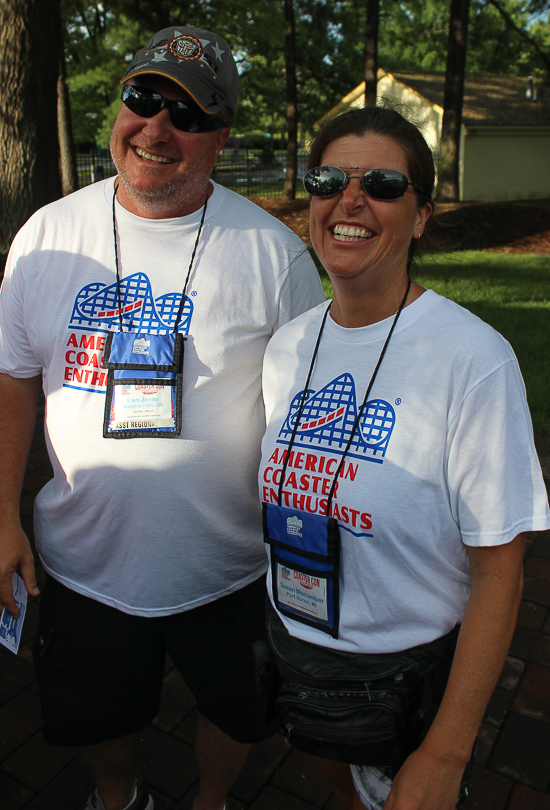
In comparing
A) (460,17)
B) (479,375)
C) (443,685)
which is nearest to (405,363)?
(479,375)

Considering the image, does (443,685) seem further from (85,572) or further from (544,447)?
(544,447)

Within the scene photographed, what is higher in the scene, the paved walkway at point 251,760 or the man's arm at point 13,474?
the man's arm at point 13,474

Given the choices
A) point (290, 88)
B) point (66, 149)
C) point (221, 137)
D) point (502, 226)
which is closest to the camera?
point (221, 137)

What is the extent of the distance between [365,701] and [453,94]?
22.1m

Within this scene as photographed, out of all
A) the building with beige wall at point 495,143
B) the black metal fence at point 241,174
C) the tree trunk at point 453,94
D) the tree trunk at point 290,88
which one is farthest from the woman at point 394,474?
the building with beige wall at point 495,143

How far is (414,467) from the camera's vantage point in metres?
1.46

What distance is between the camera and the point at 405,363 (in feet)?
5.06

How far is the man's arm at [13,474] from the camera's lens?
203 centimetres

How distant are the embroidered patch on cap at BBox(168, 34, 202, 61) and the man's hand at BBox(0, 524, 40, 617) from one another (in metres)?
1.57

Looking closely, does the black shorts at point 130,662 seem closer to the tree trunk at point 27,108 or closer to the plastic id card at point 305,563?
the plastic id card at point 305,563

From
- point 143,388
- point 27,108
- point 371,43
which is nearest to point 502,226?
point 371,43

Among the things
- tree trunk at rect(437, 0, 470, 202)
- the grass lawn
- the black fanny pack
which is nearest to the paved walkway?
the black fanny pack

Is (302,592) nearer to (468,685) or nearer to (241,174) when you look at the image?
(468,685)

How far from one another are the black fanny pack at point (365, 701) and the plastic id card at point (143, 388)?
2.52 ft
